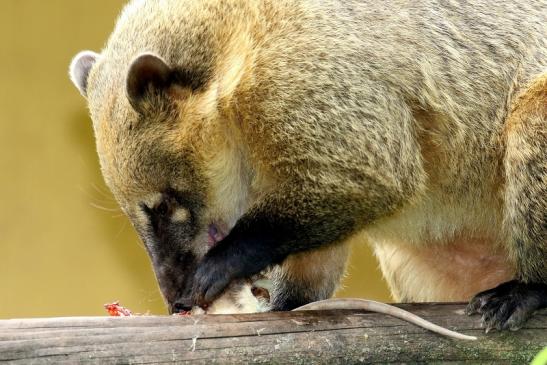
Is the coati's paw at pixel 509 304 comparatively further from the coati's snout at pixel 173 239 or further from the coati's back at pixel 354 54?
the coati's snout at pixel 173 239

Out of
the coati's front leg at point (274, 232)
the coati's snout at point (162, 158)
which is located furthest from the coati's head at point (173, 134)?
the coati's front leg at point (274, 232)

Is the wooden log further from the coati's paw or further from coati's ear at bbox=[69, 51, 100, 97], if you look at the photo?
coati's ear at bbox=[69, 51, 100, 97]

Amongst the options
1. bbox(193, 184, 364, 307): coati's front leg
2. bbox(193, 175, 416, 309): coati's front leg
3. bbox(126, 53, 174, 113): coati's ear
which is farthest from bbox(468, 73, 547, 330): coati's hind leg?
bbox(126, 53, 174, 113): coati's ear

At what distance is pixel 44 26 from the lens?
6.73 metres

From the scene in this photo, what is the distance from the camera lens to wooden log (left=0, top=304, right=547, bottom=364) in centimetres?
309

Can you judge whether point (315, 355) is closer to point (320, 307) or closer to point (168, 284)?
point (320, 307)

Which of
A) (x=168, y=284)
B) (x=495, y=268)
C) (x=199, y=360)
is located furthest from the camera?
(x=495, y=268)

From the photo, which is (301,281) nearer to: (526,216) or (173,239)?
(173,239)

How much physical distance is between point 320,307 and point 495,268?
1196 mm

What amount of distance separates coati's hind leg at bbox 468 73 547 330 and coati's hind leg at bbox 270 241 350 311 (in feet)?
2.83

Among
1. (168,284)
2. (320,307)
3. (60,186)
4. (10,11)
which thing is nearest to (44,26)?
(10,11)

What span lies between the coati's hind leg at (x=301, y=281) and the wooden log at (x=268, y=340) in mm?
855

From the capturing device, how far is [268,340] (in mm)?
3316

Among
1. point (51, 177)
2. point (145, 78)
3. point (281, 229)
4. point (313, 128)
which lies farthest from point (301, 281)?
point (51, 177)
